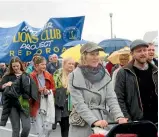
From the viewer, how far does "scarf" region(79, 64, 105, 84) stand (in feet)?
17.8

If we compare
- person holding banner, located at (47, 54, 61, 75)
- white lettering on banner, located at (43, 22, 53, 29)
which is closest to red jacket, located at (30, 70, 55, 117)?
person holding banner, located at (47, 54, 61, 75)

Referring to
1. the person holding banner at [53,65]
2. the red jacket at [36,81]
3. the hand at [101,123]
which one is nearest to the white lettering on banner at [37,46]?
the person holding banner at [53,65]

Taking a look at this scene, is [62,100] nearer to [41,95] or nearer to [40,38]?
[41,95]

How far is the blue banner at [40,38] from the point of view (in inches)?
736

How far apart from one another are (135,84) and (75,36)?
14.7 metres

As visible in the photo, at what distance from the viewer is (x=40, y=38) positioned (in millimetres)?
19094

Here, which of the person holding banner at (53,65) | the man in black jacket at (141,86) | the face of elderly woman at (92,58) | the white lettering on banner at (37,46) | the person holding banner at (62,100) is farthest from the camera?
the white lettering on banner at (37,46)

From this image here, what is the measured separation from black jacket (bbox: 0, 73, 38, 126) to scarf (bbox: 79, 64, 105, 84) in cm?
322

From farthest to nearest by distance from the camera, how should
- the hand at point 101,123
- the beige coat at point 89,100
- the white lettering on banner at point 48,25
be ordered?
the white lettering on banner at point 48,25
the beige coat at point 89,100
the hand at point 101,123

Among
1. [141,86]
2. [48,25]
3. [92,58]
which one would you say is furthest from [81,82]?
[48,25]

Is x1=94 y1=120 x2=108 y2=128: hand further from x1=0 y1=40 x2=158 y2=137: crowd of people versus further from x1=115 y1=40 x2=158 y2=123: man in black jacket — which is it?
x1=115 y1=40 x2=158 y2=123: man in black jacket

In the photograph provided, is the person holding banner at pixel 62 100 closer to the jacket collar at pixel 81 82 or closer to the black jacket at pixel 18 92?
the black jacket at pixel 18 92

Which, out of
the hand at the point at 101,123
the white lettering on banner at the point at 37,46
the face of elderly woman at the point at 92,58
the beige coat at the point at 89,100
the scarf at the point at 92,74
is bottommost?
the hand at the point at 101,123

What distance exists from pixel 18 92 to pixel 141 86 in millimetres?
3428
